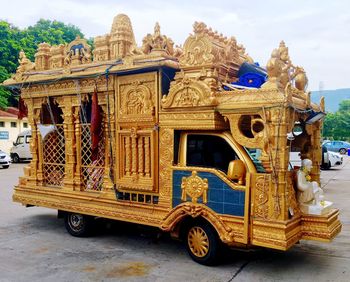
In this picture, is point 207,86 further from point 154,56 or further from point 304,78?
point 304,78

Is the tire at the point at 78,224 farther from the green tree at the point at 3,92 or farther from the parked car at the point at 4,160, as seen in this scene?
the green tree at the point at 3,92

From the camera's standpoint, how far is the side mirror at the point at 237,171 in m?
4.88

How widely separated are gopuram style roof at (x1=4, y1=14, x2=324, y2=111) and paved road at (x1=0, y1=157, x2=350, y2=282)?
219 cm

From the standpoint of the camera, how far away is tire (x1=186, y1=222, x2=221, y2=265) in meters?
5.03

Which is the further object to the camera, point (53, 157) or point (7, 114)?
point (7, 114)

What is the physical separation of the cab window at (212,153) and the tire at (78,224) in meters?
2.42

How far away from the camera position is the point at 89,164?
6.84 metres

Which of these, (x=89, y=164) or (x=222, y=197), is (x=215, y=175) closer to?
(x=222, y=197)

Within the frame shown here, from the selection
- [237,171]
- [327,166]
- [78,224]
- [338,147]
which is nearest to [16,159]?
[327,166]

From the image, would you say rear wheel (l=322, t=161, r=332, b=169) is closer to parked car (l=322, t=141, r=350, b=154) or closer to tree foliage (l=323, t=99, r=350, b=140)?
parked car (l=322, t=141, r=350, b=154)

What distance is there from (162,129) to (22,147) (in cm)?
1930

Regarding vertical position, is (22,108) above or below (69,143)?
above

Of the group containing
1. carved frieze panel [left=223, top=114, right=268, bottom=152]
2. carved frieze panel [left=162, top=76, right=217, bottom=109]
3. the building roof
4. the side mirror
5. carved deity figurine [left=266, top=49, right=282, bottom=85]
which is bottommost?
the side mirror

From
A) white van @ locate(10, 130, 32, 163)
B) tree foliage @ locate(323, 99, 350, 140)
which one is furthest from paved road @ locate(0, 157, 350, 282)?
tree foliage @ locate(323, 99, 350, 140)
